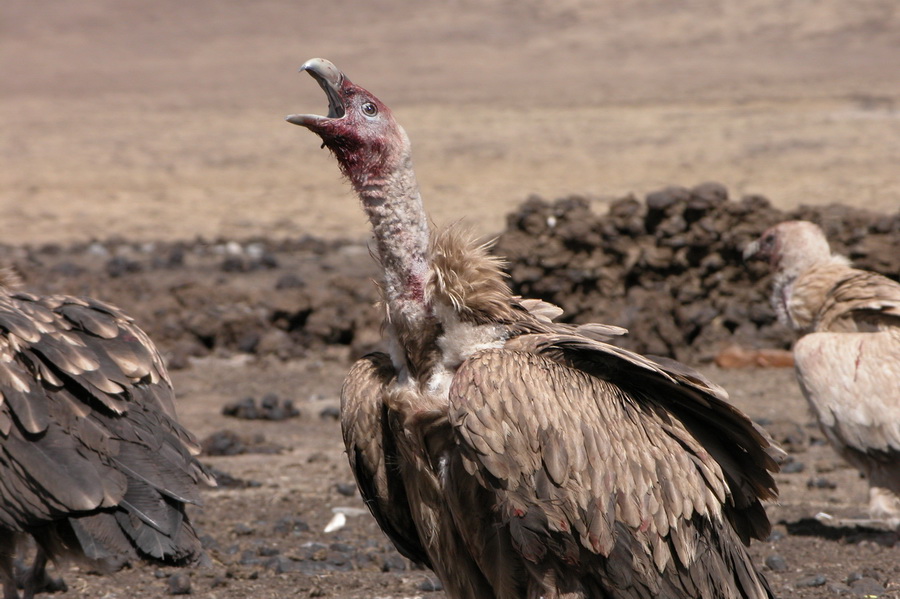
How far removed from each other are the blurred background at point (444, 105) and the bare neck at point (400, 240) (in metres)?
8.07

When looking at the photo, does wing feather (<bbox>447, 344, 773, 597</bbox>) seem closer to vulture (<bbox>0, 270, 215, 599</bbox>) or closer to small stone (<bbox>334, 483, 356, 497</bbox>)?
vulture (<bbox>0, 270, 215, 599</bbox>)

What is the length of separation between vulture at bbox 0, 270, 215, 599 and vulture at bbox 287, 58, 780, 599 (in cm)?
78

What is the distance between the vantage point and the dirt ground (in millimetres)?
6621

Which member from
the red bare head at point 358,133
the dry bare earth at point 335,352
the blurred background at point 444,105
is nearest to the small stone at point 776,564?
the dry bare earth at point 335,352

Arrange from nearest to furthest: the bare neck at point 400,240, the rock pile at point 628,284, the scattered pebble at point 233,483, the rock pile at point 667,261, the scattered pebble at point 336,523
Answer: the bare neck at point 400,240
the scattered pebble at point 336,523
the scattered pebble at point 233,483
the rock pile at point 628,284
the rock pile at point 667,261

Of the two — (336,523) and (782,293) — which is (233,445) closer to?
(336,523)

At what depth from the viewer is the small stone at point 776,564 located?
19.3 feet

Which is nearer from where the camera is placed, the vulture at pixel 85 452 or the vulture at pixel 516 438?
the vulture at pixel 516 438

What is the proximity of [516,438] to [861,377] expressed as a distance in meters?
3.13

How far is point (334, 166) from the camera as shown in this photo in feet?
74.9

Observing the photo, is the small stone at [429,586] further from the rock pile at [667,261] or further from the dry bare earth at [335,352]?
the rock pile at [667,261]

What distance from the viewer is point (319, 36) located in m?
47.5

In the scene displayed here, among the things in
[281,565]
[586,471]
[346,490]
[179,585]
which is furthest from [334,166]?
[586,471]

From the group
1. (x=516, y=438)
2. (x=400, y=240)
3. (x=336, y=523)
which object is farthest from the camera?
(x=336, y=523)
